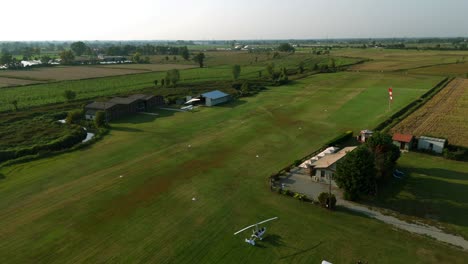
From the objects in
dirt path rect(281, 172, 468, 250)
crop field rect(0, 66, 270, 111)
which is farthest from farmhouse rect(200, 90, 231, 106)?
dirt path rect(281, 172, 468, 250)

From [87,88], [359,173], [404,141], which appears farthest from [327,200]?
[87,88]

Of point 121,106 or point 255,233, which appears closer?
point 255,233

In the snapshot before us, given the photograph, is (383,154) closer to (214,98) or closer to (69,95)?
(214,98)

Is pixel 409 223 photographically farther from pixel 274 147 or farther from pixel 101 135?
pixel 101 135

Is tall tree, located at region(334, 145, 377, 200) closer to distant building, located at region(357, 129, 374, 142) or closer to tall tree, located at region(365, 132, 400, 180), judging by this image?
tall tree, located at region(365, 132, 400, 180)

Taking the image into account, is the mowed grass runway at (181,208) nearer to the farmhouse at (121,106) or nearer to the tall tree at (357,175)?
the tall tree at (357,175)

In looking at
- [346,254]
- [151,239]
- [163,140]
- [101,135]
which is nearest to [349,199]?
[346,254]
